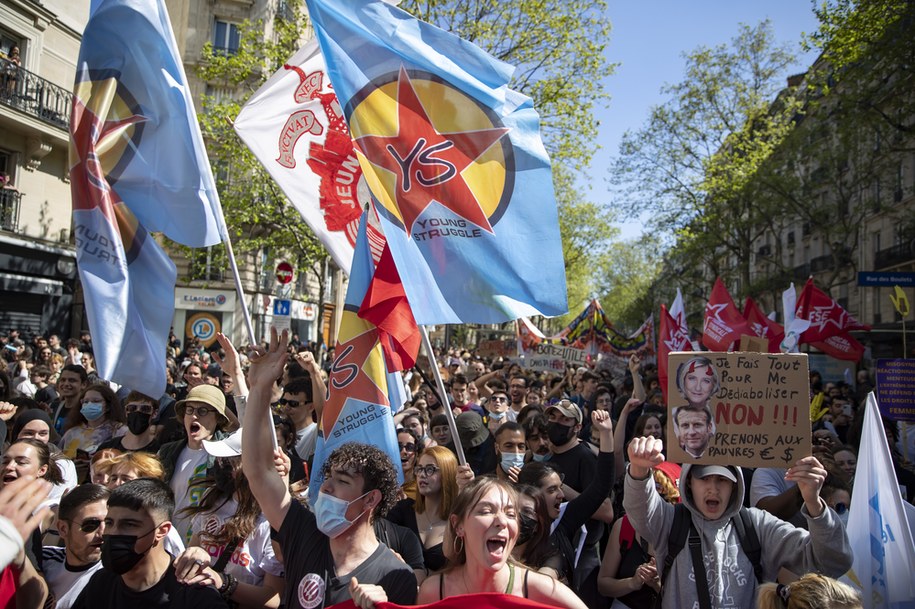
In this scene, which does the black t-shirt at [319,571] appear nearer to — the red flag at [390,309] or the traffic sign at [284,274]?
the red flag at [390,309]

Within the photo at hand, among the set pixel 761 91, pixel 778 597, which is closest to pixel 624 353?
pixel 761 91

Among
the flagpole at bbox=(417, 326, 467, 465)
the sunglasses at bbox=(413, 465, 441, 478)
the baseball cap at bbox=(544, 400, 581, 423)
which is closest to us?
the flagpole at bbox=(417, 326, 467, 465)

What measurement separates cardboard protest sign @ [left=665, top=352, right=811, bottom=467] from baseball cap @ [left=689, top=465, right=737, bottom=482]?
0.11ft

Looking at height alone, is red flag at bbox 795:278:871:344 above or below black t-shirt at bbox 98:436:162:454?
above

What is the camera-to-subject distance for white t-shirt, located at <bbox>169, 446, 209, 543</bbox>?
422 cm

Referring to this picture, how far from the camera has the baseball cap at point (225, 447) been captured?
4.20 metres

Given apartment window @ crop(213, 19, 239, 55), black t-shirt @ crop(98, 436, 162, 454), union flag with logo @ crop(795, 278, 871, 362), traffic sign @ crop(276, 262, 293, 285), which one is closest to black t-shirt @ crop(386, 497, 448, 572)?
black t-shirt @ crop(98, 436, 162, 454)

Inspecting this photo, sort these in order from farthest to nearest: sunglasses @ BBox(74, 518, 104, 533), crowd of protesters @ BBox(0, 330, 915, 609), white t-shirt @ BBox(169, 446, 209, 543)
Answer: white t-shirt @ BBox(169, 446, 209, 543) → sunglasses @ BBox(74, 518, 104, 533) → crowd of protesters @ BBox(0, 330, 915, 609)

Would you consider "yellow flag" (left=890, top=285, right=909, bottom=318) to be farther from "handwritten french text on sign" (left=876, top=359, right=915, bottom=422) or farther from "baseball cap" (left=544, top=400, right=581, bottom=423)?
"baseball cap" (left=544, top=400, right=581, bottom=423)

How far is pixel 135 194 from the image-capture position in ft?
15.5

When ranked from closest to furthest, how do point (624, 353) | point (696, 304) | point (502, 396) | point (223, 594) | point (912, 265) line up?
point (223, 594), point (502, 396), point (624, 353), point (912, 265), point (696, 304)

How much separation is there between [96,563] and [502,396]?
5.45 m

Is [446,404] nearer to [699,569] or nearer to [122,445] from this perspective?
[699,569]

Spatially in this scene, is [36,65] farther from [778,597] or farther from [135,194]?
[778,597]
